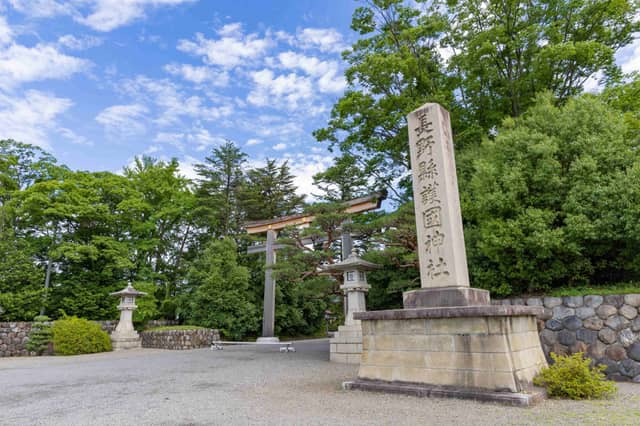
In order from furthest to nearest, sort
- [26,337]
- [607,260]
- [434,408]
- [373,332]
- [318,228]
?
[26,337] < [318,228] < [607,260] < [373,332] < [434,408]

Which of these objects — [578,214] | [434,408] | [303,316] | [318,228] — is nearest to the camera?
[434,408]

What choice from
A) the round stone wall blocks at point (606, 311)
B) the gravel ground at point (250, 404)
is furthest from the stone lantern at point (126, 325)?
the round stone wall blocks at point (606, 311)

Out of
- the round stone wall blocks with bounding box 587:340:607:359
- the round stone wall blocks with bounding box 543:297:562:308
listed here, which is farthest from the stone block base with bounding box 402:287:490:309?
the round stone wall blocks with bounding box 587:340:607:359

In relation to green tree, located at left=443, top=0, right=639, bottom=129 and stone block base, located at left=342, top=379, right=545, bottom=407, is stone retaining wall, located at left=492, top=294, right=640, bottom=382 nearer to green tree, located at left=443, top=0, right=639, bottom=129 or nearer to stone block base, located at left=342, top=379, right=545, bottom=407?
stone block base, located at left=342, top=379, right=545, bottom=407

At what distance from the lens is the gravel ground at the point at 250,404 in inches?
136

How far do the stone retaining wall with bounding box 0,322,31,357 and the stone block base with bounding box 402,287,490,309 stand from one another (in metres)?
14.1

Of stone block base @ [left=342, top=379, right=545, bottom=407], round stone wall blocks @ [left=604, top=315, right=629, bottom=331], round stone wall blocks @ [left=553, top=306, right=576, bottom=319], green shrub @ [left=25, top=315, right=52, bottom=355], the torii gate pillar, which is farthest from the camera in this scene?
the torii gate pillar

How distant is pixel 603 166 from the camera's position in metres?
6.43

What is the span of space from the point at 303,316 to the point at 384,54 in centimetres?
1439

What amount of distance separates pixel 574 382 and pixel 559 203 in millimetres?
3596

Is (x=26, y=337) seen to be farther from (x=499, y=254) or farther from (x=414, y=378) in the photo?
(x=499, y=254)

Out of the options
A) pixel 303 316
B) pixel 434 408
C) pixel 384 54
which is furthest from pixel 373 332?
pixel 303 316

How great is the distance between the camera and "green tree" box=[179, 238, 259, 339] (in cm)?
1611

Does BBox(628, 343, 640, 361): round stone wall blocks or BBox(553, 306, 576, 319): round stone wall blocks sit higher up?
BBox(553, 306, 576, 319): round stone wall blocks
